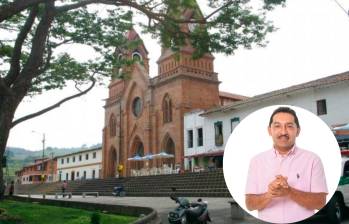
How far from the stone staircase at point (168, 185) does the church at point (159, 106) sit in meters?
5.29

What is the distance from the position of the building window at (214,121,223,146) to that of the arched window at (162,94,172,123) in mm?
7028

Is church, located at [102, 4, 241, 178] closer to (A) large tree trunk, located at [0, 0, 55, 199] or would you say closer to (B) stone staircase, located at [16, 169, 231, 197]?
(B) stone staircase, located at [16, 169, 231, 197]

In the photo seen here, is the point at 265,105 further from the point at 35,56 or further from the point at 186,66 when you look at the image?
the point at 35,56

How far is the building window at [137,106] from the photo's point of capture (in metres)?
46.0

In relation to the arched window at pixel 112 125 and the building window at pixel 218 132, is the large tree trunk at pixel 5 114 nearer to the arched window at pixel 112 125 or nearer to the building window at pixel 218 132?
the building window at pixel 218 132

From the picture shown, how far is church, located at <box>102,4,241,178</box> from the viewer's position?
39.3 meters

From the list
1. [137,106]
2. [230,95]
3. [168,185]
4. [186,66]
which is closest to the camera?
[168,185]

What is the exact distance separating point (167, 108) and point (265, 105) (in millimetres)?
15345

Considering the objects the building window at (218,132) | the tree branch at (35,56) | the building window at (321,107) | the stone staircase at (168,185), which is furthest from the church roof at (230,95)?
the tree branch at (35,56)

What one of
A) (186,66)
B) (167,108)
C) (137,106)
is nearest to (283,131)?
(186,66)

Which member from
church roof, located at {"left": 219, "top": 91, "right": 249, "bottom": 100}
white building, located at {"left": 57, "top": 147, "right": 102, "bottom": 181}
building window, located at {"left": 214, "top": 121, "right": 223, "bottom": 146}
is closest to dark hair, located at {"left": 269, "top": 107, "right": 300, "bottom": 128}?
building window, located at {"left": 214, "top": 121, "right": 223, "bottom": 146}

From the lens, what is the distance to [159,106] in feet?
139

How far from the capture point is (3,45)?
13523mm

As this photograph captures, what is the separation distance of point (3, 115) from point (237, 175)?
9.70 meters
